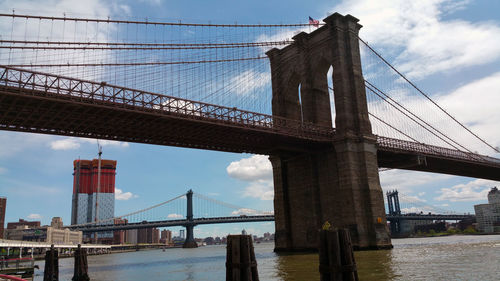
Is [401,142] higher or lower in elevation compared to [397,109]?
lower

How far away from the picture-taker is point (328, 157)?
153ft

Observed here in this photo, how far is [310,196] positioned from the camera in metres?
47.8

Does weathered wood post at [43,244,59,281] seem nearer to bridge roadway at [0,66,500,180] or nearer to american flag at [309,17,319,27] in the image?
bridge roadway at [0,66,500,180]

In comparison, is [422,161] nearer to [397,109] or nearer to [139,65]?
[397,109]

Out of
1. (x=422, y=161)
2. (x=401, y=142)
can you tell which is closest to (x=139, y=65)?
(x=401, y=142)

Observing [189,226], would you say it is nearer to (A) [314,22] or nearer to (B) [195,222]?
(B) [195,222]

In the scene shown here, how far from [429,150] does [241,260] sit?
163 ft

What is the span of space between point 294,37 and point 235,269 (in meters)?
44.1

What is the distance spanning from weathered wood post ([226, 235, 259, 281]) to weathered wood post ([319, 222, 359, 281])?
93.7 inches

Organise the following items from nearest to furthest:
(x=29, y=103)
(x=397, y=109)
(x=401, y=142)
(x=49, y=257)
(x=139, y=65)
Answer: (x=49, y=257) < (x=29, y=103) < (x=139, y=65) < (x=401, y=142) < (x=397, y=109)

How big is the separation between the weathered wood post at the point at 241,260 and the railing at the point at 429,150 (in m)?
37.1

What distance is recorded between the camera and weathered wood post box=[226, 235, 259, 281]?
13898mm

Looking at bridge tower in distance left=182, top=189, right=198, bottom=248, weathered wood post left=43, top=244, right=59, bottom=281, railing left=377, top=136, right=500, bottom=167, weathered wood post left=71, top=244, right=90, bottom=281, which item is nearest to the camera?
weathered wood post left=43, top=244, right=59, bottom=281

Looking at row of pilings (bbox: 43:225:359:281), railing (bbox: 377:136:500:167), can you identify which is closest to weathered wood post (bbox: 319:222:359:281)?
row of pilings (bbox: 43:225:359:281)
